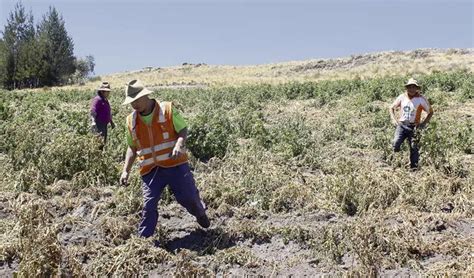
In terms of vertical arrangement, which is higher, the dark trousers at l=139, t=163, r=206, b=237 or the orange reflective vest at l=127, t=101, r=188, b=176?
the orange reflective vest at l=127, t=101, r=188, b=176

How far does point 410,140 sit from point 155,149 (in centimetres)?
400

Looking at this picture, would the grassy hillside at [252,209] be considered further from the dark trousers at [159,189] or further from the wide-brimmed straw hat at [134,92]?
the wide-brimmed straw hat at [134,92]

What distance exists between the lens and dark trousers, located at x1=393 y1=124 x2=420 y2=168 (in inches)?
286

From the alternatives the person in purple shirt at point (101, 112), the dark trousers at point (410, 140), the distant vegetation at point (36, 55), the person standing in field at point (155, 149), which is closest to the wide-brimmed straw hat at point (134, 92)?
the person standing in field at point (155, 149)

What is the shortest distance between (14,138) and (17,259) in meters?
3.85

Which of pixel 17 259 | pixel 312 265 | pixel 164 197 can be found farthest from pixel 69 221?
pixel 312 265

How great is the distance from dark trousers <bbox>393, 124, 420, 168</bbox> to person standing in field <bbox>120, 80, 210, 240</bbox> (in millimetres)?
3548

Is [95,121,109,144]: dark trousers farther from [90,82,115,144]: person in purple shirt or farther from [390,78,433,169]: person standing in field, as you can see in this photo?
[390,78,433,169]: person standing in field

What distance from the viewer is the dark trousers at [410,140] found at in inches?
286

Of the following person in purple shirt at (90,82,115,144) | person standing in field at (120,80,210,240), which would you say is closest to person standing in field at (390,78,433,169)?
person standing in field at (120,80,210,240)

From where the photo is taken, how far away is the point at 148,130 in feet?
15.7

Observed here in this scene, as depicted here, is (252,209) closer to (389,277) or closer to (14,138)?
(389,277)

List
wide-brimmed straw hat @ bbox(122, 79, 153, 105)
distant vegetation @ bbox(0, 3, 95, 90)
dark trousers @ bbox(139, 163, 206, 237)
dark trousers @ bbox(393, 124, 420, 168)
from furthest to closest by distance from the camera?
1. distant vegetation @ bbox(0, 3, 95, 90)
2. dark trousers @ bbox(393, 124, 420, 168)
3. dark trousers @ bbox(139, 163, 206, 237)
4. wide-brimmed straw hat @ bbox(122, 79, 153, 105)

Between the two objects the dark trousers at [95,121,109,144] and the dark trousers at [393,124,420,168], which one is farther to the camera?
the dark trousers at [95,121,109,144]
